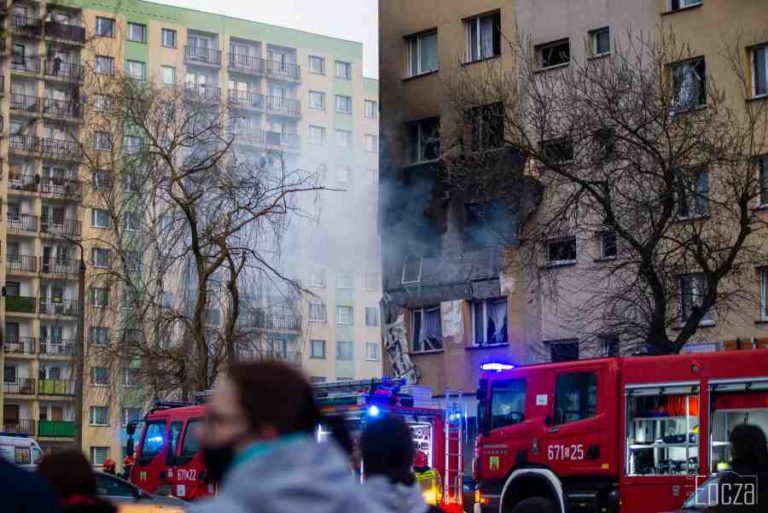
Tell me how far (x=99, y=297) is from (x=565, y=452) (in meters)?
18.8

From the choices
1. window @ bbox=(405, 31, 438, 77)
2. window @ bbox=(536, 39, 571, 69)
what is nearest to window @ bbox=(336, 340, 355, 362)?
window @ bbox=(405, 31, 438, 77)

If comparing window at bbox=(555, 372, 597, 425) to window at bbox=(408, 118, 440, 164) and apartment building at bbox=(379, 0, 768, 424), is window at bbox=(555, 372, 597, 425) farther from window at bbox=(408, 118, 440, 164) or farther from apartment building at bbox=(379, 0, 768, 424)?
window at bbox=(408, 118, 440, 164)

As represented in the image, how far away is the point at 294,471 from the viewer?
10.2 feet

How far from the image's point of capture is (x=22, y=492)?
375 centimetres

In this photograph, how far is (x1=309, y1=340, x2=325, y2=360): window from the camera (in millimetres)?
85906

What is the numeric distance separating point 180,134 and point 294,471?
Result: 34.3 m

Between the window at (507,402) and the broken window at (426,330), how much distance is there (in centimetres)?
1997

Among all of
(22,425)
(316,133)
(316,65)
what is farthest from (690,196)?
(316,65)

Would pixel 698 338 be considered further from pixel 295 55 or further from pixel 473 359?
pixel 295 55

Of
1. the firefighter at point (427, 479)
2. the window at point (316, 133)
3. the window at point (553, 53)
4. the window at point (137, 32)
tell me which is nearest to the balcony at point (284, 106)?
the window at point (316, 133)

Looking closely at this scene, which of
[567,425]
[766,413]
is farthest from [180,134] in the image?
[766,413]

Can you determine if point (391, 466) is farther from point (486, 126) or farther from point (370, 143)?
point (370, 143)

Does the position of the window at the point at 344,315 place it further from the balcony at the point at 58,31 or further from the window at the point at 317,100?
the balcony at the point at 58,31

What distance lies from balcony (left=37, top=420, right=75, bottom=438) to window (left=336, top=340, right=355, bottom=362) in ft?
57.5
